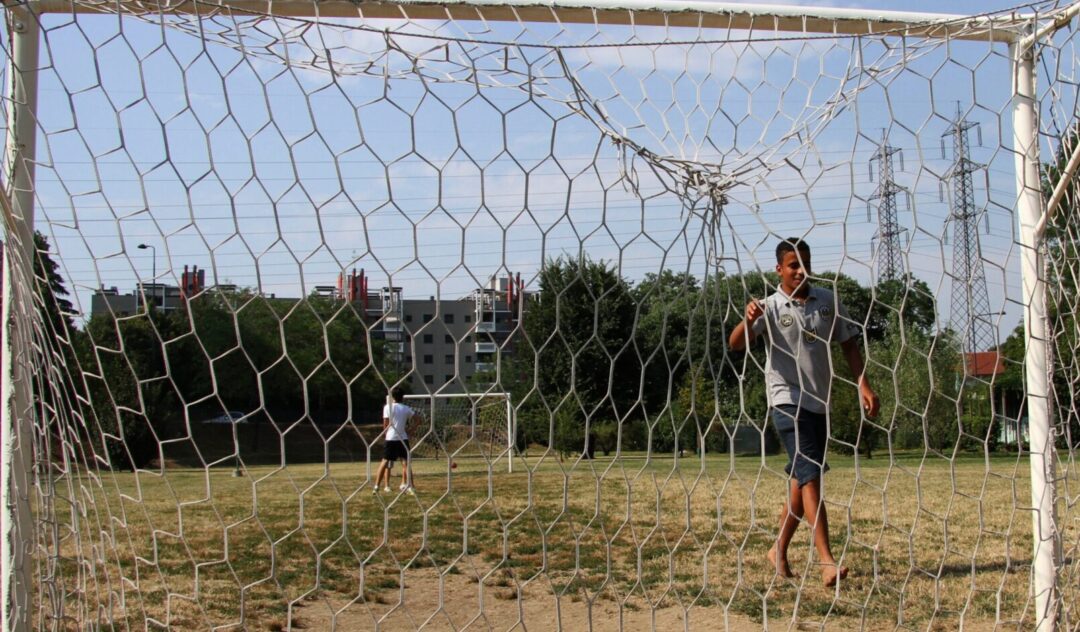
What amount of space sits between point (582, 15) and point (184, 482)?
9.73m

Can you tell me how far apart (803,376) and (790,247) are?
53cm

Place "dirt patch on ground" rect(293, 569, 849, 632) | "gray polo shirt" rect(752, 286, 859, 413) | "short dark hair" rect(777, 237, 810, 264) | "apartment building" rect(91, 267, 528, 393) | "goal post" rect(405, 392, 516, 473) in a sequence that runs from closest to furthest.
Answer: "apartment building" rect(91, 267, 528, 393) < "goal post" rect(405, 392, 516, 473) < "dirt patch on ground" rect(293, 569, 849, 632) < "short dark hair" rect(777, 237, 810, 264) < "gray polo shirt" rect(752, 286, 859, 413)

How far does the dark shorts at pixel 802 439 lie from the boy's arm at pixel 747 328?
0.35 m

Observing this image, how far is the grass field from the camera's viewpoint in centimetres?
326

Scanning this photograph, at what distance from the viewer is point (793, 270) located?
12.5 ft

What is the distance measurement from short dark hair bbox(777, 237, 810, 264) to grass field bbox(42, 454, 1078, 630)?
90 centimetres

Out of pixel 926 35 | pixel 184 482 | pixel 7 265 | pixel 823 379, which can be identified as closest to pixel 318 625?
pixel 7 265

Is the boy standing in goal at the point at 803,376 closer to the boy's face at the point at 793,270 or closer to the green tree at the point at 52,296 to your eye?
the boy's face at the point at 793,270

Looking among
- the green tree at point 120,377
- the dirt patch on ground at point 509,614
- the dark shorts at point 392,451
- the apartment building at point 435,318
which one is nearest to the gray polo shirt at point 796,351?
the dirt patch on ground at point 509,614

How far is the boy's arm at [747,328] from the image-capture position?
352 centimetres

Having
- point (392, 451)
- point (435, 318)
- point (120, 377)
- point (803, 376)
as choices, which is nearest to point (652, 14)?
point (435, 318)

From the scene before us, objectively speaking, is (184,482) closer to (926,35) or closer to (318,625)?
(318,625)

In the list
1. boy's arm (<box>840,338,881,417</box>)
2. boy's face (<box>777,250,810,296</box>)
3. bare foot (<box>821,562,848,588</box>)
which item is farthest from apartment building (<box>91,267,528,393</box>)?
bare foot (<box>821,562,848,588</box>)

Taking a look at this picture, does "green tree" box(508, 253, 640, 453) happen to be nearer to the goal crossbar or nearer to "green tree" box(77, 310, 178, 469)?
the goal crossbar
